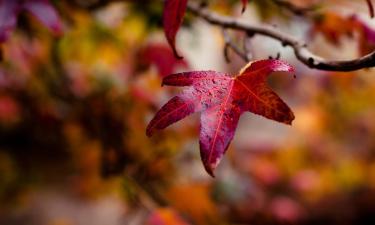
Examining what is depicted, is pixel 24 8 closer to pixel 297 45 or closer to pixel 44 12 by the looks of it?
pixel 44 12

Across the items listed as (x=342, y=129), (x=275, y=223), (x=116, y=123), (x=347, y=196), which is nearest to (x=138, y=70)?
(x=116, y=123)

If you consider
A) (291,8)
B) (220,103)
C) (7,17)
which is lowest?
(220,103)

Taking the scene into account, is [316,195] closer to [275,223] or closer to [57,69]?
[275,223]

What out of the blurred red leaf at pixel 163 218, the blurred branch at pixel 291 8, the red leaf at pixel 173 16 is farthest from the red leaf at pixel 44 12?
the blurred red leaf at pixel 163 218

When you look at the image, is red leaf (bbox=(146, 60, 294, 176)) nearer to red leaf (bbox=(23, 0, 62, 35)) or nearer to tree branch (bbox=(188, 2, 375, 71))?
tree branch (bbox=(188, 2, 375, 71))

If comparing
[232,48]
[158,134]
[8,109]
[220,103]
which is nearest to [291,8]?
[232,48]

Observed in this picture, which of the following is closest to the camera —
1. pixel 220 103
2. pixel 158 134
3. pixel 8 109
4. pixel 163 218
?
pixel 220 103
